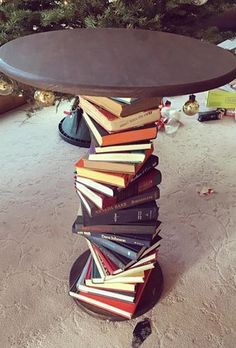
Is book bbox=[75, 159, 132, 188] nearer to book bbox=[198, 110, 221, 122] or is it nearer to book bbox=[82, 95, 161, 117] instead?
book bbox=[82, 95, 161, 117]

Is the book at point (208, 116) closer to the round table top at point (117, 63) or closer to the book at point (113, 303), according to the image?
the round table top at point (117, 63)

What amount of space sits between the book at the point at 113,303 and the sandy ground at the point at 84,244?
0.03 metres

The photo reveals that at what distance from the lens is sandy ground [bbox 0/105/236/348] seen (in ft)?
3.36

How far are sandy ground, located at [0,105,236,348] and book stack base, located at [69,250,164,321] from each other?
2 centimetres

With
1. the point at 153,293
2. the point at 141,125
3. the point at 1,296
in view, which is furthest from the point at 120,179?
the point at 1,296

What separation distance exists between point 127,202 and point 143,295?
0.33 meters

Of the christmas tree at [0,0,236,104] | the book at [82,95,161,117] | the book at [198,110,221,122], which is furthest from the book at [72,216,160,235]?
the book at [198,110,221,122]

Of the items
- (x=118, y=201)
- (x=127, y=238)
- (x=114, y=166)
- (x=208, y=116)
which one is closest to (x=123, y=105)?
(x=114, y=166)

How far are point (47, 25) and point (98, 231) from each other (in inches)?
36.4

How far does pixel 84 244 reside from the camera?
130 centimetres

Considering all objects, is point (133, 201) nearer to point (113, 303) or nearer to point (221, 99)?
point (113, 303)

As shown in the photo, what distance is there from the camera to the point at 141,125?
0.85m

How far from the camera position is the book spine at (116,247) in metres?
0.96

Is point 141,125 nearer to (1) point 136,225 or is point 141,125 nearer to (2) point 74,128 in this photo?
(1) point 136,225
